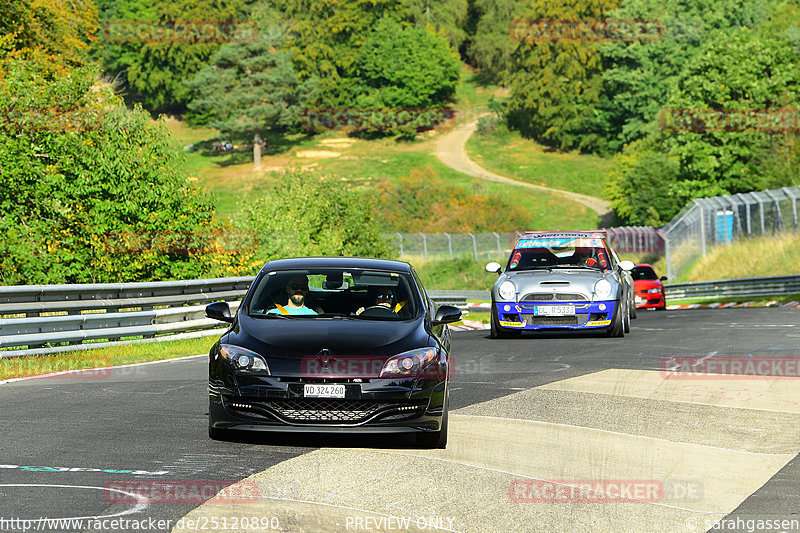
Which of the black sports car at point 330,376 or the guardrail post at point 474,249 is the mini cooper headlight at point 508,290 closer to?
the black sports car at point 330,376

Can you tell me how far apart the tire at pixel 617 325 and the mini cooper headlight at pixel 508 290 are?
168cm

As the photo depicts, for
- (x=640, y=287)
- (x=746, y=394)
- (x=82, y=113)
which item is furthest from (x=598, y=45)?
(x=746, y=394)

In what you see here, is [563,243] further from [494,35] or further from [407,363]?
[494,35]

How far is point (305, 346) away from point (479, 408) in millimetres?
2957

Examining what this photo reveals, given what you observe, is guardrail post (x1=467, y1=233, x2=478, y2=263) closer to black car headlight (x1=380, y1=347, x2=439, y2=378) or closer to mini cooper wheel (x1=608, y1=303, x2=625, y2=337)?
mini cooper wheel (x1=608, y1=303, x2=625, y2=337)

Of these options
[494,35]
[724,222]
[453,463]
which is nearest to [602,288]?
[453,463]

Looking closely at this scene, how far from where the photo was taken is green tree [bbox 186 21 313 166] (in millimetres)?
110688

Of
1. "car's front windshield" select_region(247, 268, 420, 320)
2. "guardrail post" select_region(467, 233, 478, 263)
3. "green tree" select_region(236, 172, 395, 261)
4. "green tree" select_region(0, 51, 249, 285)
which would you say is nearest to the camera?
"car's front windshield" select_region(247, 268, 420, 320)

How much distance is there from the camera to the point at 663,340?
19.0 m

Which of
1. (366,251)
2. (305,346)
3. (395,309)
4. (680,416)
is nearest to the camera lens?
(305,346)

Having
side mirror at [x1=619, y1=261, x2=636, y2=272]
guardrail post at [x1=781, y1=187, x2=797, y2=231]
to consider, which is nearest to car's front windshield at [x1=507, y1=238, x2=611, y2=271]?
side mirror at [x1=619, y1=261, x2=636, y2=272]

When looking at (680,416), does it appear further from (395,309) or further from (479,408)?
(395,309)

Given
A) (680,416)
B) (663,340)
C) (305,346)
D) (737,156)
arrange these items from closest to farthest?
1. (305,346)
2. (680,416)
3. (663,340)
4. (737,156)

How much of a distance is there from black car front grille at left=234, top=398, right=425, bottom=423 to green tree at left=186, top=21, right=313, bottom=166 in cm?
10323
